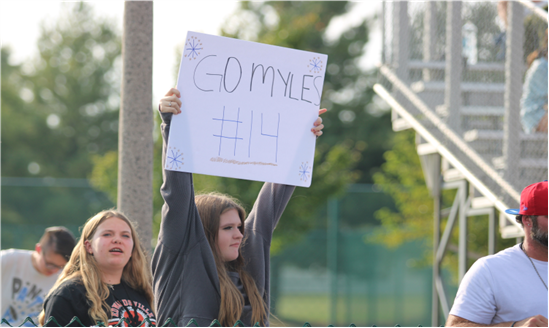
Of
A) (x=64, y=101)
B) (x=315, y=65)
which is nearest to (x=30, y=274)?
(x=315, y=65)

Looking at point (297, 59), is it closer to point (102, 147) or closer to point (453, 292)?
point (453, 292)

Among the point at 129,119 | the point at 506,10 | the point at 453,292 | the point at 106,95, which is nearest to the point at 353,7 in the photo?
the point at 106,95

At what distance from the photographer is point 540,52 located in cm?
561

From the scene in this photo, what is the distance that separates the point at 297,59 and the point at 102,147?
2616 cm

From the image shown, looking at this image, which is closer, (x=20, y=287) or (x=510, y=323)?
(x=510, y=323)

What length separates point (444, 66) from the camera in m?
7.03

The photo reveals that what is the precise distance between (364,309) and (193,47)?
14.0 metres

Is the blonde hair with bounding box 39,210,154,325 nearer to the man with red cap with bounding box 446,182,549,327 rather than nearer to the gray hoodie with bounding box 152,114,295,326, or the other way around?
the gray hoodie with bounding box 152,114,295,326

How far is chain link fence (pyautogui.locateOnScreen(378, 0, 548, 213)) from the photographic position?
5.57 metres

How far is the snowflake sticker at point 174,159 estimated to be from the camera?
→ 2605 millimetres

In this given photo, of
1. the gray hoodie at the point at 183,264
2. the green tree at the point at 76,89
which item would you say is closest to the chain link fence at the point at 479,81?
the gray hoodie at the point at 183,264

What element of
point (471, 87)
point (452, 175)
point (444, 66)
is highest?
point (444, 66)

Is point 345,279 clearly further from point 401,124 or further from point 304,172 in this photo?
point 304,172

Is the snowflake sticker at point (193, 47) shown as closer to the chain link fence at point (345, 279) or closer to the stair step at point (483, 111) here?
the stair step at point (483, 111)
